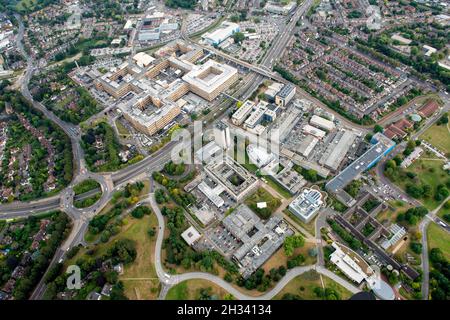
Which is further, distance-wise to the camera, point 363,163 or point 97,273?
point 363,163

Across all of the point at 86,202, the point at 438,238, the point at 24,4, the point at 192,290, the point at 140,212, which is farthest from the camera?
the point at 24,4

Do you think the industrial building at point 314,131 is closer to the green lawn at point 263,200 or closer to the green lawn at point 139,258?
the green lawn at point 263,200

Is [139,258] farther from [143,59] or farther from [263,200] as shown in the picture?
[143,59]

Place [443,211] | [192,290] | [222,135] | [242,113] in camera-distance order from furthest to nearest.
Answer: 1. [242,113]
2. [222,135]
3. [443,211]
4. [192,290]

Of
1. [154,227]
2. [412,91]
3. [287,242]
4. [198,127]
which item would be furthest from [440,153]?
[154,227]

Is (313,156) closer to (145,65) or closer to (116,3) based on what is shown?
(145,65)

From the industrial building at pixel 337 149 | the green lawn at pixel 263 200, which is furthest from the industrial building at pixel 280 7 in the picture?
the green lawn at pixel 263 200

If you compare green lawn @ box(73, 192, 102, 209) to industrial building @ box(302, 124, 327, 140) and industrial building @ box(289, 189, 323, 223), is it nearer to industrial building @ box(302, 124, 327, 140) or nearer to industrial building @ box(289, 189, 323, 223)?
industrial building @ box(289, 189, 323, 223)

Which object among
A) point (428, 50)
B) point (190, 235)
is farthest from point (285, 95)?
point (428, 50)
